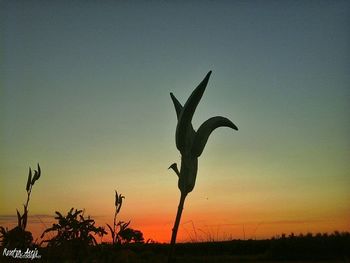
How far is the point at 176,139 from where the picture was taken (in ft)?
7.36

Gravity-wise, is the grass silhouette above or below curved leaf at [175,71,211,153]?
below

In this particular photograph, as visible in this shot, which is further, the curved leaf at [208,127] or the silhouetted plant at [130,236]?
the silhouetted plant at [130,236]

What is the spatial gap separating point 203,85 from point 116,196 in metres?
2.24

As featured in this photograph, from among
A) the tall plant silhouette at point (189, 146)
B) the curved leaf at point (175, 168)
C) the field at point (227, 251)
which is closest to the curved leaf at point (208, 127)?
the tall plant silhouette at point (189, 146)

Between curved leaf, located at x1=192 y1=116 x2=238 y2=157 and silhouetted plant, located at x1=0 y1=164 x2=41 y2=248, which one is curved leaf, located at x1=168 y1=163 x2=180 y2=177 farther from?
silhouetted plant, located at x1=0 y1=164 x2=41 y2=248

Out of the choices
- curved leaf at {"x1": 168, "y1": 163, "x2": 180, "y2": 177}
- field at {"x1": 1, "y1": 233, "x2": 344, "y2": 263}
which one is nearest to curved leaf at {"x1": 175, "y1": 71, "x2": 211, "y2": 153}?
curved leaf at {"x1": 168, "y1": 163, "x2": 180, "y2": 177}

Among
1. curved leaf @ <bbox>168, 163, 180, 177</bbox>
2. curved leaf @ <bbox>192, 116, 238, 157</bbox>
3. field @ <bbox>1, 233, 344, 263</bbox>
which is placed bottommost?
field @ <bbox>1, 233, 344, 263</bbox>

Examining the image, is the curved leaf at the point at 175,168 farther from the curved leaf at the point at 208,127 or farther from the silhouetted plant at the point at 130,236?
the silhouetted plant at the point at 130,236

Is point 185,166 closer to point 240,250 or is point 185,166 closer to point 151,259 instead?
point 151,259

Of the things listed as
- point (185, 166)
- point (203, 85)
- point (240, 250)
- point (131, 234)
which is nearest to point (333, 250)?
point (240, 250)

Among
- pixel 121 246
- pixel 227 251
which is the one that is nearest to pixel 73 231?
pixel 121 246

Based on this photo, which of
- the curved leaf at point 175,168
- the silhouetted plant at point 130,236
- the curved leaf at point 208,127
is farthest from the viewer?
the silhouetted plant at point 130,236

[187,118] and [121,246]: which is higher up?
[187,118]

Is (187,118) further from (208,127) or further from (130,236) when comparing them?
(130,236)
